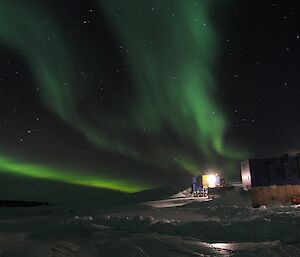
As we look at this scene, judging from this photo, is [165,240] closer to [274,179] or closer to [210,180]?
[274,179]

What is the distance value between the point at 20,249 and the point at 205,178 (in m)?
40.0

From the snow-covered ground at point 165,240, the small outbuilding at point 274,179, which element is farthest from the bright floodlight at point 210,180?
the snow-covered ground at point 165,240

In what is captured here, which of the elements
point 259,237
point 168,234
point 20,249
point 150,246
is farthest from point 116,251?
point 259,237

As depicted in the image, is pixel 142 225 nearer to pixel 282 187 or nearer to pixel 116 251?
pixel 116 251

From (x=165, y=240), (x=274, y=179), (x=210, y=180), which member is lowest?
(x=165, y=240)

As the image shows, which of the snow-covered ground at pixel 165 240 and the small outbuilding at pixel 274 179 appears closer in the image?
the snow-covered ground at pixel 165 240

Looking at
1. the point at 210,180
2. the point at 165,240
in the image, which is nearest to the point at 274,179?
the point at 210,180

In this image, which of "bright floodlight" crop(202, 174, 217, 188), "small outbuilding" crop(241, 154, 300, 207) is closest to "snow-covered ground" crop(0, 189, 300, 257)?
"small outbuilding" crop(241, 154, 300, 207)

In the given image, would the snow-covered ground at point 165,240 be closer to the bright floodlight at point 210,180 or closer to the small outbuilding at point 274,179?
the small outbuilding at point 274,179

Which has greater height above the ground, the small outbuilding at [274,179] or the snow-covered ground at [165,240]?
the small outbuilding at [274,179]

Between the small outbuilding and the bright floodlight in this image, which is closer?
the small outbuilding

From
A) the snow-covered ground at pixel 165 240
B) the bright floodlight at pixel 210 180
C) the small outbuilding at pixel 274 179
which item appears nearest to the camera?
the snow-covered ground at pixel 165 240

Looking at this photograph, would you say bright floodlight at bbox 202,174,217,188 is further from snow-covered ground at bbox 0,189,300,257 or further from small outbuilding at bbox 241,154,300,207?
snow-covered ground at bbox 0,189,300,257

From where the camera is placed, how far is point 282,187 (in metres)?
28.5
